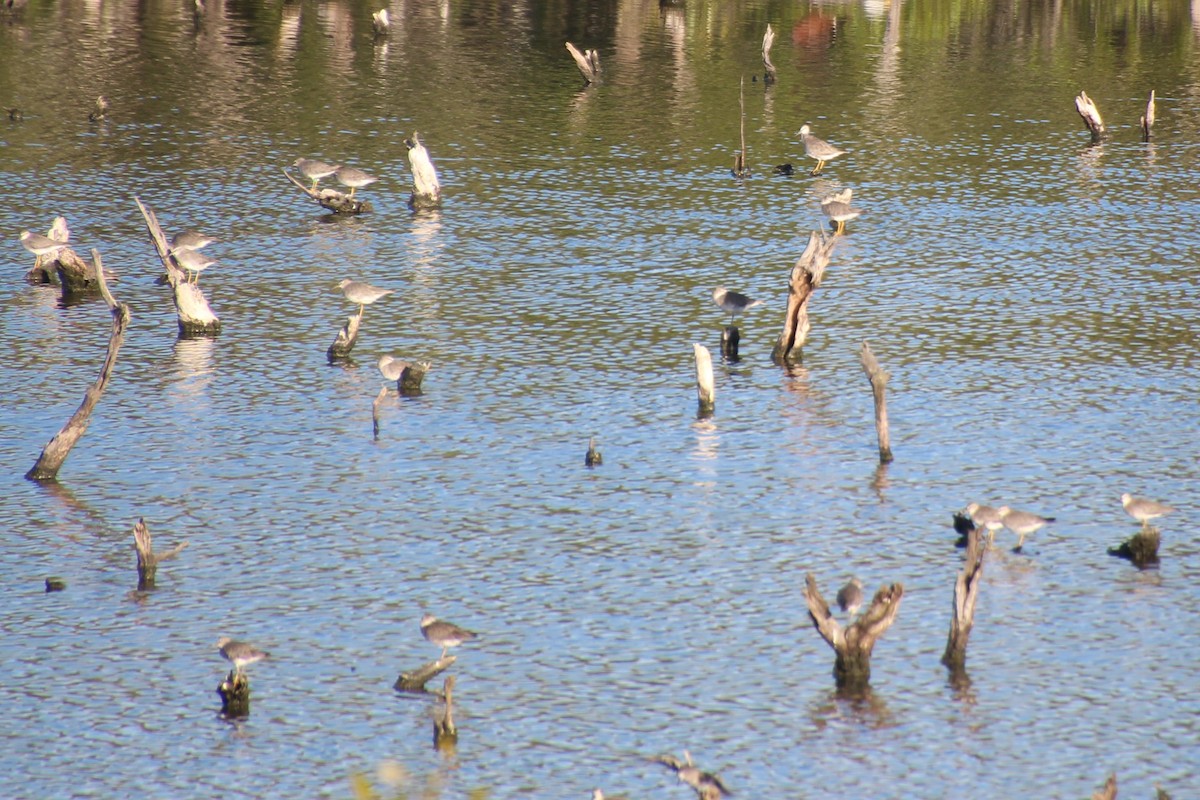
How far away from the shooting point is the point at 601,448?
29.8 m

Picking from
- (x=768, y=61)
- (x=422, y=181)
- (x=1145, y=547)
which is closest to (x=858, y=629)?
(x=1145, y=547)

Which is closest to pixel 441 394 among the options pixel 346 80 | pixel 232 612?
pixel 232 612

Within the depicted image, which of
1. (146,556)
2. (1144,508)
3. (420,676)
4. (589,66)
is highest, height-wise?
(589,66)

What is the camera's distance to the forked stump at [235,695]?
20281 millimetres

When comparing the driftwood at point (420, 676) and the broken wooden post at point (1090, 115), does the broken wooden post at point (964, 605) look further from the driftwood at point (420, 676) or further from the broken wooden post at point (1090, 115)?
the broken wooden post at point (1090, 115)

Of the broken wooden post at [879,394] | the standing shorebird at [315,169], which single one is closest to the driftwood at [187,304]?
the standing shorebird at [315,169]

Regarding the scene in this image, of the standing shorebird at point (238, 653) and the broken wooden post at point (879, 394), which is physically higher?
the broken wooden post at point (879, 394)

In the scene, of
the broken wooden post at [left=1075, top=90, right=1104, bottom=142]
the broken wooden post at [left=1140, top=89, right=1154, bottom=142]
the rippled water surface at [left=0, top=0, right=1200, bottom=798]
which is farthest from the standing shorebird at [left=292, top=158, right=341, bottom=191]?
the broken wooden post at [left=1140, top=89, right=1154, bottom=142]

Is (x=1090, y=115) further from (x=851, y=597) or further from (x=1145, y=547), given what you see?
(x=851, y=597)

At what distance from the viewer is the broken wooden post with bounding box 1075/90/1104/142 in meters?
55.6

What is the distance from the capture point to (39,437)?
29.9m

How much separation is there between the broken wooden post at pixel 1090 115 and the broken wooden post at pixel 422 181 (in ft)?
74.7

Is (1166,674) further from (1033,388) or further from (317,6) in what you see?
(317,6)

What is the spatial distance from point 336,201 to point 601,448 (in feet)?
65.8
